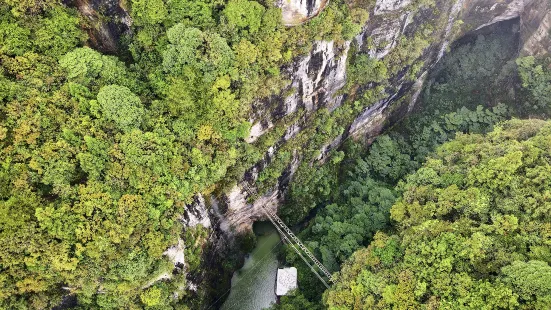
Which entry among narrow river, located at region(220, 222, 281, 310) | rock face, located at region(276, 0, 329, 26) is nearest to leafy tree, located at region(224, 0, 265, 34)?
rock face, located at region(276, 0, 329, 26)

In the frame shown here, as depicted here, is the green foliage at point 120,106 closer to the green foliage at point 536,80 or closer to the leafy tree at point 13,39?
the leafy tree at point 13,39

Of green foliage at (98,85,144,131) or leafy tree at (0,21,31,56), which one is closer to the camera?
leafy tree at (0,21,31,56)

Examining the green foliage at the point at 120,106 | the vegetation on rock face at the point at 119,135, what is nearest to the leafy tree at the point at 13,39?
the vegetation on rock face at the point at 119,135

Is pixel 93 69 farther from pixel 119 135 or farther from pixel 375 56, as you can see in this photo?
pixel 375 56

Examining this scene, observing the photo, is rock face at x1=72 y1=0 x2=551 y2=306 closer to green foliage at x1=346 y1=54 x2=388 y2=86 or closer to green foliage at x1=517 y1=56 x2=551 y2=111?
green foliage at x1=346 y1=54 x2=388 y2=86

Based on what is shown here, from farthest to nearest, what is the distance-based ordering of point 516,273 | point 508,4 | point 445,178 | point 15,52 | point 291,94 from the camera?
point 508,4, point 291,94, point 445,178, point 15,52, point 516,273

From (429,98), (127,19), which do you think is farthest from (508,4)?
(127,19)

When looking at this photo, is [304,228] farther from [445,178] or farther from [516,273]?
[516,273]
